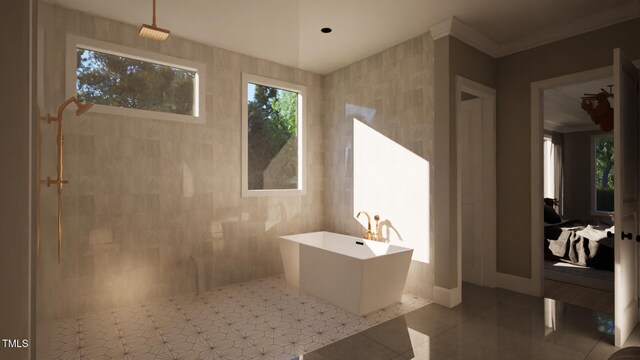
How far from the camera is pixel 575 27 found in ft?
11.5

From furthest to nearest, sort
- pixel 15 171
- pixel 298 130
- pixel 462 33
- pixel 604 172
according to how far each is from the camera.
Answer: pixel 604 172 → pixel 298 130 → pixel 462 33 → pixel 15 171

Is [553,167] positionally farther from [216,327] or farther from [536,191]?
[216,327]


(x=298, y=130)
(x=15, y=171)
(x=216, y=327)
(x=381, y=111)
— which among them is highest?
(x=381, y=111)

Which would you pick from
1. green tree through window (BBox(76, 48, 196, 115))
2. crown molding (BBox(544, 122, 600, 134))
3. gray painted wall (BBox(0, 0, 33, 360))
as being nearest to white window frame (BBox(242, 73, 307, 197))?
green tree through window (BBox(76, 48, 196, 115))

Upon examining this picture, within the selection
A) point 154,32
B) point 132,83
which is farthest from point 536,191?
point 132,83

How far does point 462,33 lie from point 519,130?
1325mm

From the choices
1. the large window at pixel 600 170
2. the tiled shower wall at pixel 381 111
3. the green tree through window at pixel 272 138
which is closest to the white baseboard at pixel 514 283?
the tiled shower wall at pixel 381 111

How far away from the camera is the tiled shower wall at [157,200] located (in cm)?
334

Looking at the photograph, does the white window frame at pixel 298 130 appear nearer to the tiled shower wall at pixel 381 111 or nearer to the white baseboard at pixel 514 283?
the tiled shower wall at pixel 381 111

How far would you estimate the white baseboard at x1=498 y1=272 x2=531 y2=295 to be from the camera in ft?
12.8

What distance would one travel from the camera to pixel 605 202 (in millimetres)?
8016

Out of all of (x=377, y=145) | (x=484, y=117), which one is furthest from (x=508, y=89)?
(x=377, y=145)

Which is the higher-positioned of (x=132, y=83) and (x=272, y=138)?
(x=132, y=83)

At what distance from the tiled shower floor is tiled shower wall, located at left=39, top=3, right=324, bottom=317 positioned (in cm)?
37
